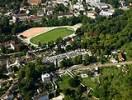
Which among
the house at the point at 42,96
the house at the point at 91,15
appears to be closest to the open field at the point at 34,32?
the house at the point at 91,15

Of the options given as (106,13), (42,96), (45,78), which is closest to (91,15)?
(106,13)

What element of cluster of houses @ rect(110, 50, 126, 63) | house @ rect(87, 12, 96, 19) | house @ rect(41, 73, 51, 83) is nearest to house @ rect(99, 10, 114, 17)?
house @ rect(87, 12, 96, 19)

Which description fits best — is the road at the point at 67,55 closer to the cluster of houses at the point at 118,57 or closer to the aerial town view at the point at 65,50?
the aerial town view at the point at 65,50

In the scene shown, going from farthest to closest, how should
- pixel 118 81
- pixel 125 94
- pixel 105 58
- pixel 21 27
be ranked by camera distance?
1. pixel 21 27
2. pixel 105 58
3. pixel 118 81
4. pixel 125 94

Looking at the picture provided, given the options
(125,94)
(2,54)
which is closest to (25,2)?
(2,54)

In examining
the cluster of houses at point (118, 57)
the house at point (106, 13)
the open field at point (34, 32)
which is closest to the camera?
the cluster of houses at point (118, 57)

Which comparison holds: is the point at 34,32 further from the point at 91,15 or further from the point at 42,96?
the point at 42,96

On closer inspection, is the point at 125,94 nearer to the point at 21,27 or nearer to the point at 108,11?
the point at 21,27

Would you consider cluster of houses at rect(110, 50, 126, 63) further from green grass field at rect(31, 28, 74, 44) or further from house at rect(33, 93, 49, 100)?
green grass field at rect(31, 28, 74, 44)
